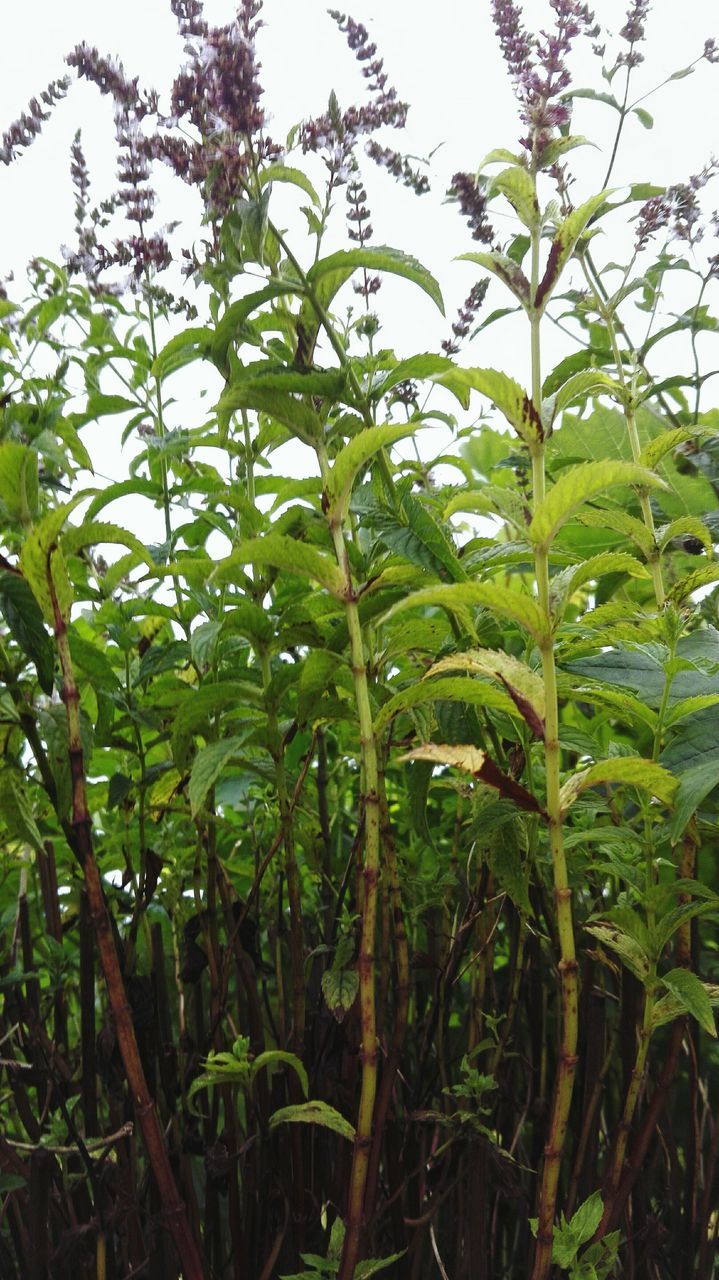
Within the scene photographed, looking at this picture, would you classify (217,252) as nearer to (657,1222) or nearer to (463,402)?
(463,402)

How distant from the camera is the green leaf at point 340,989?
73 cm

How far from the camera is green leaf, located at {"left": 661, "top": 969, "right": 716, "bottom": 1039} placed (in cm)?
61

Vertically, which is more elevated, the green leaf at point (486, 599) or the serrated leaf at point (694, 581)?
the serrated leaf at point (694, 581)

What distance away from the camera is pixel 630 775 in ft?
1.92

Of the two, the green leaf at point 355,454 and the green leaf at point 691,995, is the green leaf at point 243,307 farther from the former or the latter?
the green leaf at point 691,995

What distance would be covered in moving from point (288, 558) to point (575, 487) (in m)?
0.17

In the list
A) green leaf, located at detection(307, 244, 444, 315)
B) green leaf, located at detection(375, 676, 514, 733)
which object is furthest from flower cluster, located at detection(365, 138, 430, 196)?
green leaf, located at detection(375, 676, 514, 733)

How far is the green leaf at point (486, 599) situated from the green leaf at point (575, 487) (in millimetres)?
41

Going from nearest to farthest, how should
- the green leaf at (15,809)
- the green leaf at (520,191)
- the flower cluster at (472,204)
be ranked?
the green leaf at (520,191)
the green leaf at (15,809)
the flower cluster at (472,204)

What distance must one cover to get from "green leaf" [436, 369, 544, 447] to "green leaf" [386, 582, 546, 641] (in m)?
0.10

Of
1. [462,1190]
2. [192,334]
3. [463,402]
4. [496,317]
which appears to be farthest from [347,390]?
[462,1190]

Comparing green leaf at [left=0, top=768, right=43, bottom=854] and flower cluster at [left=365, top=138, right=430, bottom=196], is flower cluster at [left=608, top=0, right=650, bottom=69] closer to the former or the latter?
flower cluster at [left=365, top=138, right=430, bottom=196]

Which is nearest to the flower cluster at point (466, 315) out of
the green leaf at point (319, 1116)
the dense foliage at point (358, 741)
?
the dense foliage at point (358, 741)

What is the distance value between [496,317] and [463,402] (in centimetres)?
28
